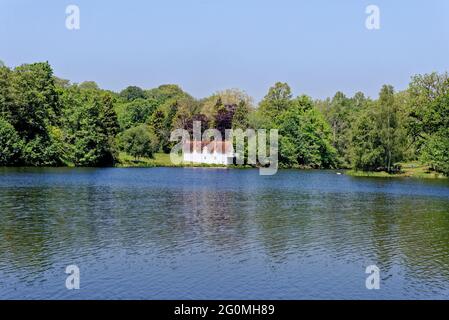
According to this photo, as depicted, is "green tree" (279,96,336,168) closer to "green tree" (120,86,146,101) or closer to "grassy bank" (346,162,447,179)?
"grassy bank" (346,162,447,179)

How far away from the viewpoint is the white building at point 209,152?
10975 cm

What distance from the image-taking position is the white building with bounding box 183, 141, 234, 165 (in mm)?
109750

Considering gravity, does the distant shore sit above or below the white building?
below

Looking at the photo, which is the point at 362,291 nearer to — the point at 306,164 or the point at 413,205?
the point at 413,205

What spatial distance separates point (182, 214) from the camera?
38062mm

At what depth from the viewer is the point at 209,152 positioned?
11200 cm

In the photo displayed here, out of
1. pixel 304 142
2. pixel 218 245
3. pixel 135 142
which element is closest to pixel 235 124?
pixel 304 142

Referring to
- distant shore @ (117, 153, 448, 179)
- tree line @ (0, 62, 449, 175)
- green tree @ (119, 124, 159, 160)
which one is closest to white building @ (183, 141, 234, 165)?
distant shore @ (117, 153, 448, 179)

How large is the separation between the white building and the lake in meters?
59.6

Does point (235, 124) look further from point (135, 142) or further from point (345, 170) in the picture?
point (345, 170)

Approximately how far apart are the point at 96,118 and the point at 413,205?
201 ft

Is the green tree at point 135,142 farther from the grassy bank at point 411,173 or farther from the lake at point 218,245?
Answer: the lake at point 218,245

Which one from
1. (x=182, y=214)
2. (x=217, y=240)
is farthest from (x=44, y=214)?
(x=217, y=240)

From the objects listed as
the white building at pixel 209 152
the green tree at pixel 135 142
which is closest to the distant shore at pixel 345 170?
the green tree at pixel 135 142
